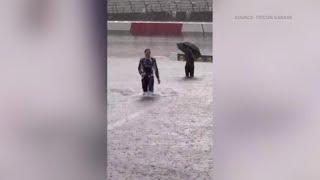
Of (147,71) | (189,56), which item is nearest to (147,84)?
(147,71)

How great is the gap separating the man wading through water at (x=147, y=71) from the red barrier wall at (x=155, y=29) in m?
0.06

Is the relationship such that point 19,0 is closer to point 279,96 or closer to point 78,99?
point 78,99

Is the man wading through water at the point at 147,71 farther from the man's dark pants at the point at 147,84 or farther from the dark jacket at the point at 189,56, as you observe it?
the dark jacket at the point at 189,56

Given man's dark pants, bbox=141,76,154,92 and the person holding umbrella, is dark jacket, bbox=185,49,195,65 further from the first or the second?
man's dark pants, bbox=141,76,154,92

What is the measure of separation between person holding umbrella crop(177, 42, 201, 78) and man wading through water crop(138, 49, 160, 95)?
3.7 inches

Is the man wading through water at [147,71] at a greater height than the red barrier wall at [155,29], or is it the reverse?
the red barrier wall at [155,29]

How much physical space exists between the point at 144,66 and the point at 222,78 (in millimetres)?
248

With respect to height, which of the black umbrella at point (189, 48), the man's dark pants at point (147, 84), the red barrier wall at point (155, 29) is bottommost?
the man's dark pants at point (147, 84)

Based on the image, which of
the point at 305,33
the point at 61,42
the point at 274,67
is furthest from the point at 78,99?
the point at 305,33

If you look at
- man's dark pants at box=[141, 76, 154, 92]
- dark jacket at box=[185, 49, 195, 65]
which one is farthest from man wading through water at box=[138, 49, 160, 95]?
dark jacket at box=[185, 49, 195, 65]

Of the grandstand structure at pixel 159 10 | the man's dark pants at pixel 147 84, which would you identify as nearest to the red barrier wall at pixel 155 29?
the grandstand structure at pixel 159 10

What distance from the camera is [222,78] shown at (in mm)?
1316

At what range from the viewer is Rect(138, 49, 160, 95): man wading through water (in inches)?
55.1

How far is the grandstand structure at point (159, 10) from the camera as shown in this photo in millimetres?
1397
